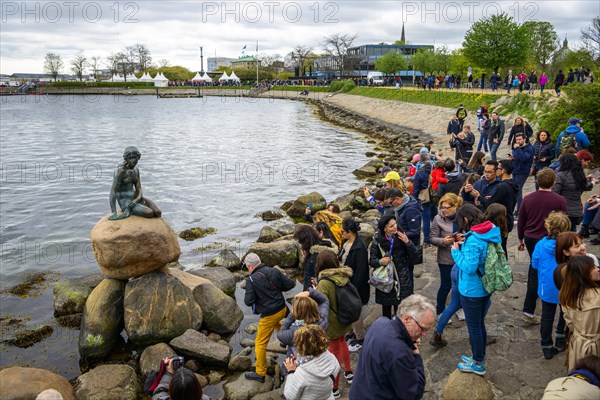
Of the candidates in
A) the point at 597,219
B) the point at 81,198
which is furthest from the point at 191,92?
the point at 597,219

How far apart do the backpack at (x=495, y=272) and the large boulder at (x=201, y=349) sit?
501cm

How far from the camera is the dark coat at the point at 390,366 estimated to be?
13.4 feet

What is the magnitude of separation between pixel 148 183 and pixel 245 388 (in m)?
21.3

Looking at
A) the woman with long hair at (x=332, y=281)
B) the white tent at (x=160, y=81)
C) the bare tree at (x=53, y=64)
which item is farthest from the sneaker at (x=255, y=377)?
the bare tree at (x=53, y=64)

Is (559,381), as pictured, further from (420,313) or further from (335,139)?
(335,139)

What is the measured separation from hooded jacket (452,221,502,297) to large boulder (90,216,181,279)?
627cm

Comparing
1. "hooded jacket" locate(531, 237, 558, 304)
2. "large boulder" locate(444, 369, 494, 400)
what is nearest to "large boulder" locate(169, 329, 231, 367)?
→ "large boulder" locate(444, 369, 494, 400)

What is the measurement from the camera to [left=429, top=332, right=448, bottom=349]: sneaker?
295 inches

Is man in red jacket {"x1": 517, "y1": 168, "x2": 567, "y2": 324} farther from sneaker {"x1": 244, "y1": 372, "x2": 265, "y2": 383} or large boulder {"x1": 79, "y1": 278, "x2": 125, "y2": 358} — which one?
large boulder {"x1": 79, "y1": 278, "x2": 125, "y2": 358}

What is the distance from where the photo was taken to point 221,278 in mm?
12195

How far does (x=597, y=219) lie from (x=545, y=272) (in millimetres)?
5116

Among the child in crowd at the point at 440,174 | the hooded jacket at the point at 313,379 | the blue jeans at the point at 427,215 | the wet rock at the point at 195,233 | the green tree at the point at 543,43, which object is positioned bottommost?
the wet rock at the point at 195,233

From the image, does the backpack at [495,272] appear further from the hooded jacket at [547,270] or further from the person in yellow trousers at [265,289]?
the person in yellow trousers at [265,289]

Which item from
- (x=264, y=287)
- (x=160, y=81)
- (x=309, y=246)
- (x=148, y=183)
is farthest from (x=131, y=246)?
(x=160, y=81)
